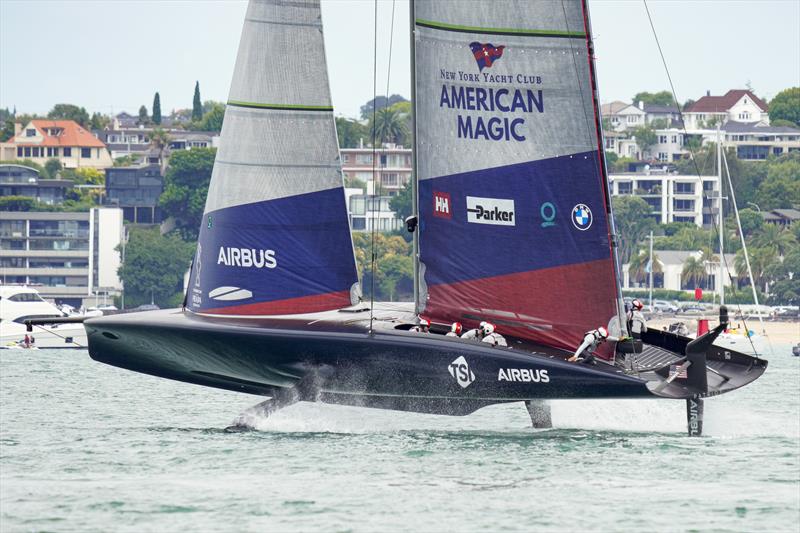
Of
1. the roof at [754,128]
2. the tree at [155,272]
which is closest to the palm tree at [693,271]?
the tree at [155,272]

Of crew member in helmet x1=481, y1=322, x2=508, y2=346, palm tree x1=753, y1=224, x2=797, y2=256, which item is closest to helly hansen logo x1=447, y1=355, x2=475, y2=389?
crew member in helmet x1=481, y1=322, x2=508, y2=346

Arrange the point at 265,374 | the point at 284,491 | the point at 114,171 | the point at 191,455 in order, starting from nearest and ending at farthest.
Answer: the point at 284,491 → the point at 191,455 → the point at 265,374 → the point at 114,171

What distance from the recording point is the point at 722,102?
17238 centimetres

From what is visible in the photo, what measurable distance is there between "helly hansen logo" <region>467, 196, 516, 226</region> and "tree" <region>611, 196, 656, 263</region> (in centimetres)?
8561

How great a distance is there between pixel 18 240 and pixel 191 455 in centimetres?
8833

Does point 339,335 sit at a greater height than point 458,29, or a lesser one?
lesser

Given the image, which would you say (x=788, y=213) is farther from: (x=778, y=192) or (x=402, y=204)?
(x=402, y=204)

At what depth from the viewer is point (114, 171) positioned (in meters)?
118

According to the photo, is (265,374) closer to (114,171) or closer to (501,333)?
(501,333)

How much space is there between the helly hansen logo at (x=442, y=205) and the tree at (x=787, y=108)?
144247 millimetres

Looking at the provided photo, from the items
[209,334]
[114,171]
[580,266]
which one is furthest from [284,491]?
[114,171]

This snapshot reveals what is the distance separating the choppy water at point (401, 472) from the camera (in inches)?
585

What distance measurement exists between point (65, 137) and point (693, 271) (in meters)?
66.2

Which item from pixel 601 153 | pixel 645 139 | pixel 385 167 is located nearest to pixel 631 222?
pixel 385 167
